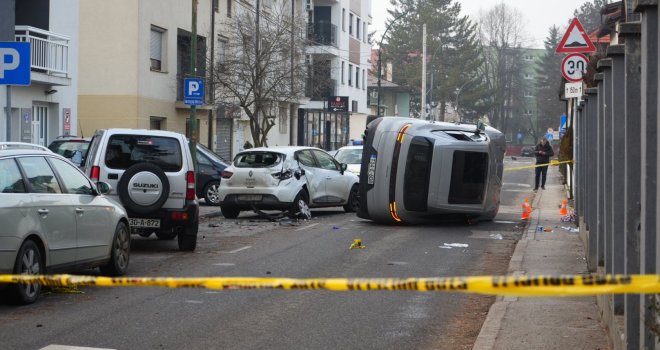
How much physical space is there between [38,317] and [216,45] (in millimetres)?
32837

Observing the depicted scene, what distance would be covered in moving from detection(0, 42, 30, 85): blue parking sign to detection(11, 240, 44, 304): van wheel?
556cm

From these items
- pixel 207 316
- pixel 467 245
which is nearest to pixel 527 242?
pixel 467 245

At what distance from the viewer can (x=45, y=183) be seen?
35.0 ft

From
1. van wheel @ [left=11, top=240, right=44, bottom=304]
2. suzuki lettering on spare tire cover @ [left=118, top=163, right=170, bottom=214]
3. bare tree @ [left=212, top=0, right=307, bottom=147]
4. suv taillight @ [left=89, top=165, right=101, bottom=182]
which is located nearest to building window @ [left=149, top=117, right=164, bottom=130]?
bare tree @ [left=212, top=0, right=307, bottom=147]

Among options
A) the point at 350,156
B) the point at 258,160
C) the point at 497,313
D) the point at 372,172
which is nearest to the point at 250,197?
the point at 258,160

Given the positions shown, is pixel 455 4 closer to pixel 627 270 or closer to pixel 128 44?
pixel 128 44

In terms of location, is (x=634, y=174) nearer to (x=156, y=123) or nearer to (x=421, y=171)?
(x=421, y=171)

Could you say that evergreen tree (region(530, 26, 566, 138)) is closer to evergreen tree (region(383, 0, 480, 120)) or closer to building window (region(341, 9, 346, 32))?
evergreen tree (region(383, 0, 480, 120))

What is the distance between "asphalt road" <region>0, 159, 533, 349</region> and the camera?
8508mm

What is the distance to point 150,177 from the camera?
1446cm

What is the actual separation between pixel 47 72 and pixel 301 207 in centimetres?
1039

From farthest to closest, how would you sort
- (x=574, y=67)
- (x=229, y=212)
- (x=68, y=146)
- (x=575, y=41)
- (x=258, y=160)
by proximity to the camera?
(x=68, y=146) → (x=229, y=212) → (x=258, y=160) → (x=574, y=67) → (x=575, y=41)

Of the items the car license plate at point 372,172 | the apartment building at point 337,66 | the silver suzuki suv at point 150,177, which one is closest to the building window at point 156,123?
the apartment building at point 337,66

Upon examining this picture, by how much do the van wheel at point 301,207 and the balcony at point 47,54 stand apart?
372 inches
